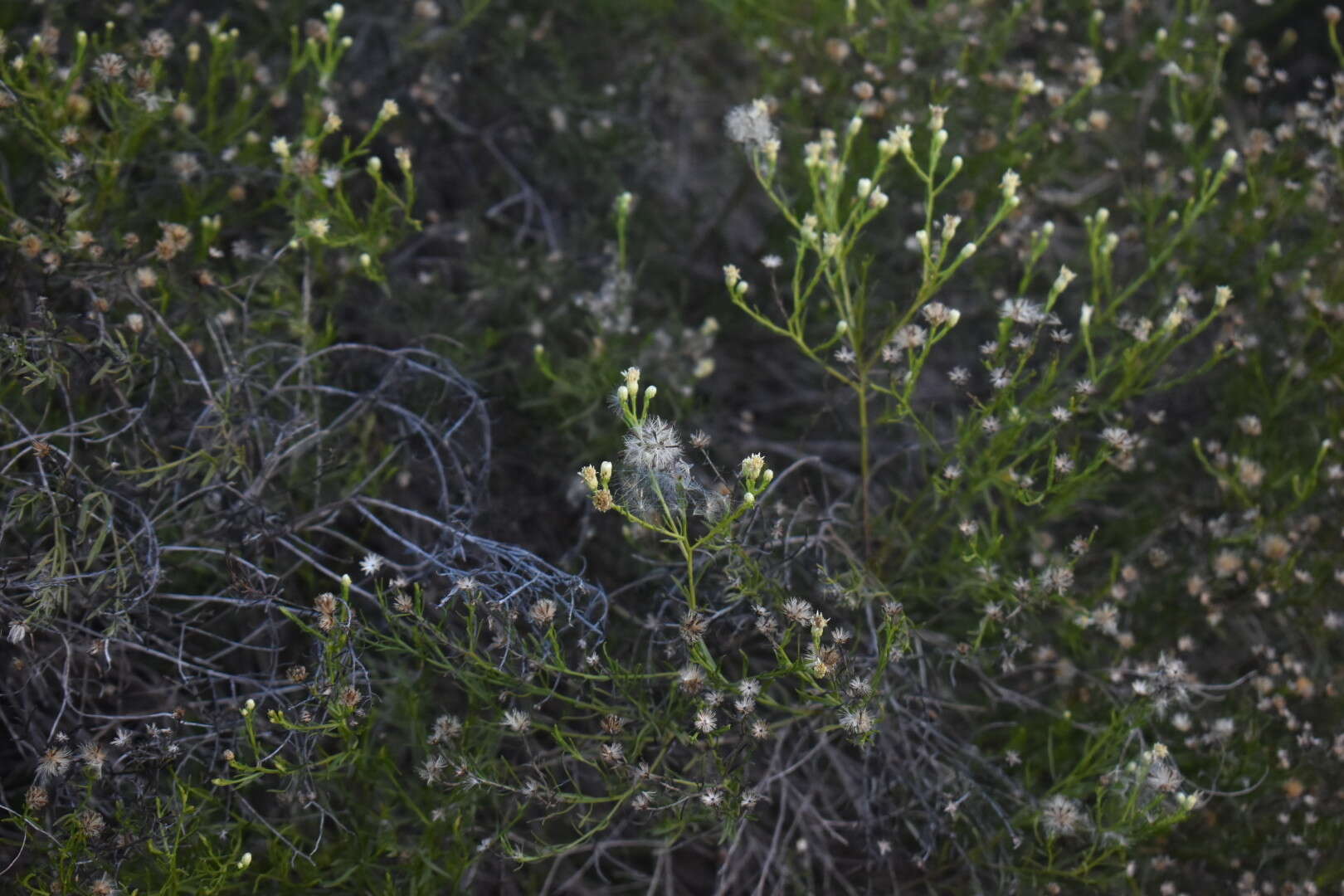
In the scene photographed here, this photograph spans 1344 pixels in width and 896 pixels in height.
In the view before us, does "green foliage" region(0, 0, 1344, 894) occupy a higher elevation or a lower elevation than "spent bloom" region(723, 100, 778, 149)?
lower

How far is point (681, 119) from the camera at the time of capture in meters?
3.68

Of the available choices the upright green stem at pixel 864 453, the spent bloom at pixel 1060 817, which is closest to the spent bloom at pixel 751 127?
the upright green stem at pixel 864 453

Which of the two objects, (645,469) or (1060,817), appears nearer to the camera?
(645,469)

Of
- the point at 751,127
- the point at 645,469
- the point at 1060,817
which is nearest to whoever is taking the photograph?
the point at 645,469

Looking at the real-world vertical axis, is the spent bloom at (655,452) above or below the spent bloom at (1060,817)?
above

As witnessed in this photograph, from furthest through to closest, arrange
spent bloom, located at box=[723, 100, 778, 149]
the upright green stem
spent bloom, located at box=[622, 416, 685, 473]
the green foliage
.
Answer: spent bloom, located at box=[723, 100, 778, 149], the upright green stem, the green foliage, spent bloom, located at box=[622, 416, 685, 473]

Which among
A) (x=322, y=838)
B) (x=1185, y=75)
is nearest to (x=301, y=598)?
(x=322, y=838)

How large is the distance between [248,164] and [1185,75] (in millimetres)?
2226

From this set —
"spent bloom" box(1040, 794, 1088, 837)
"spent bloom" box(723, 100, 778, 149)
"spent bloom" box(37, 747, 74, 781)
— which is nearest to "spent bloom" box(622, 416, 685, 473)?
"spent bloom" box(723, 100, 778, 149)

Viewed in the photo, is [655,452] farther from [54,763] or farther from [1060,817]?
[54,763]

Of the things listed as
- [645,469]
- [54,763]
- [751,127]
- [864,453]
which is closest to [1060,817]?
[864,453]

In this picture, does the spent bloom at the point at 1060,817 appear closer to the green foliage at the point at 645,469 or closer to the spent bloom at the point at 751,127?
the green foliage at the point at 645,469

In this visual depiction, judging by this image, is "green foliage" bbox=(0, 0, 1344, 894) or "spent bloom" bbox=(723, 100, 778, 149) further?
"spent bloom" bbox=(723, 100, 778, 149)

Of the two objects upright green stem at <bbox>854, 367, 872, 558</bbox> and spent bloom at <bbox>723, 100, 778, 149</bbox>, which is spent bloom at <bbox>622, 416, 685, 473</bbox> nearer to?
upright green stem at <bbox>854, 367, 872, 558</bbox>
